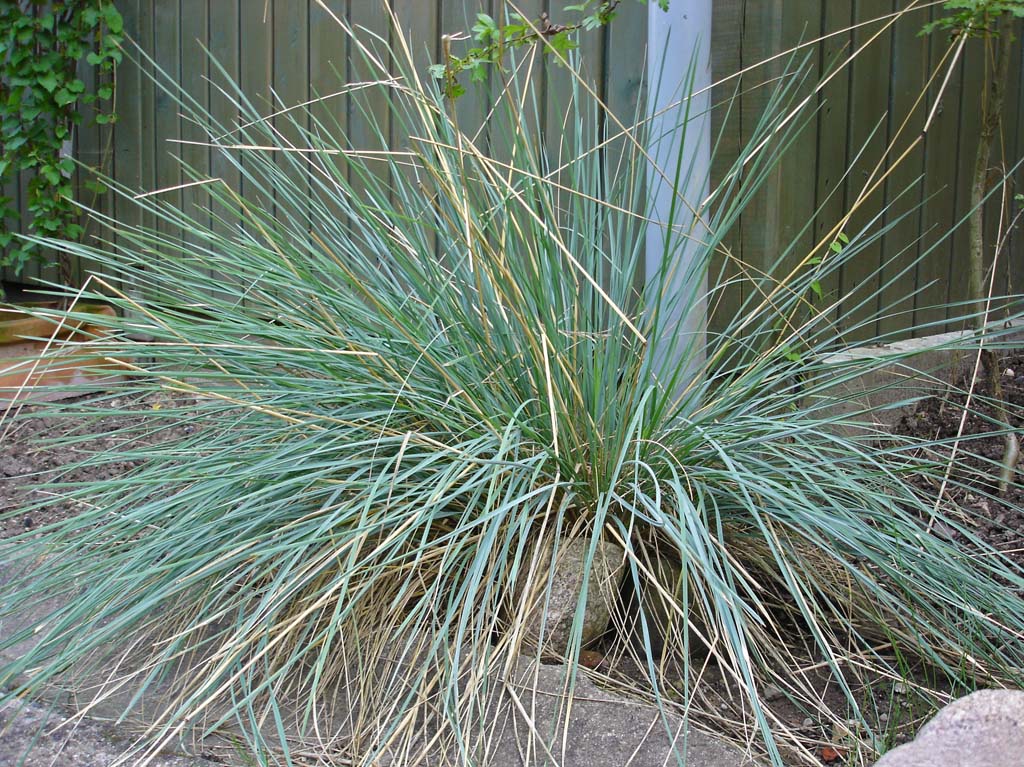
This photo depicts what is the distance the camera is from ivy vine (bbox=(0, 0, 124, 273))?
4375mm

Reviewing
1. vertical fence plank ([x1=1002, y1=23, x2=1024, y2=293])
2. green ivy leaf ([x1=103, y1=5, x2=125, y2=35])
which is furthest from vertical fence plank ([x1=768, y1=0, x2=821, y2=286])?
green ivy leaf ([x1=103, y1=5, x2=125, y2=35])

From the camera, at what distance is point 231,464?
189cm

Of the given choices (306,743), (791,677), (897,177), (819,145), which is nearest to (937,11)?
(897,177)

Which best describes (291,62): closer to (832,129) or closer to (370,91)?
(370,91)

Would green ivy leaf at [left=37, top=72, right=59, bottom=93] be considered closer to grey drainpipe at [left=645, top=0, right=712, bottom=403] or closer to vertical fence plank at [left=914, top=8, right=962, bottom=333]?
grey drainpipe at [left=645, top=0, right=712, bottom=403]

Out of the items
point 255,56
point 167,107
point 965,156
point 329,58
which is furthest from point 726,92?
point 167,107

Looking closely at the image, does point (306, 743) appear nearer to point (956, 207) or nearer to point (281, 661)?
point (281, 661)

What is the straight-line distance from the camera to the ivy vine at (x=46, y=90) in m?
4.38

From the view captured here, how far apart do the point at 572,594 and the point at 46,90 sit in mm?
3642

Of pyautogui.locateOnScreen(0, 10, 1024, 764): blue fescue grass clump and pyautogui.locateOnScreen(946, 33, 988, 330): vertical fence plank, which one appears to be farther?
pyautogui.locateOnScreen(946, 33, 988, 330): vertical fence plank

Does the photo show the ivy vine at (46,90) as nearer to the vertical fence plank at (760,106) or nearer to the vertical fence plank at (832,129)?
the vertical fence plank at (760,106)

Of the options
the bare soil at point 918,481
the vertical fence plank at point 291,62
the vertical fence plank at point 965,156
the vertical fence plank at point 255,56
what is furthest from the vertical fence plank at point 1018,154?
the vertical fence plank at point 255,56

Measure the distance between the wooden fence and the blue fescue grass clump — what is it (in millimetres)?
421

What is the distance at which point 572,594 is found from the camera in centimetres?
191
